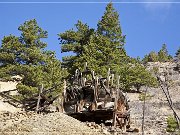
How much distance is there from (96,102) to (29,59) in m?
20.1

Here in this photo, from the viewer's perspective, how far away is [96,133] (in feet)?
69.4

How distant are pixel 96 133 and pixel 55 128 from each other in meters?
2.32

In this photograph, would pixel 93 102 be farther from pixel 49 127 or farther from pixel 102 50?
pixel 102 50

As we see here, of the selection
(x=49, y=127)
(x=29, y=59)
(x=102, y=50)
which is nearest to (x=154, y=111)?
(x=102, y=50)

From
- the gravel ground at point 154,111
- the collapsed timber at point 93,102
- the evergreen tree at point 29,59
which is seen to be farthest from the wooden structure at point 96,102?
the evergreen tree at point 29,59

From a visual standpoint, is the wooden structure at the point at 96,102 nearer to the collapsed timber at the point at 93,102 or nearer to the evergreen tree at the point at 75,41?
the collapsed timber at the point at 93,102

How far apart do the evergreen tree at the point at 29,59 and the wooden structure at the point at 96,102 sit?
953 cm

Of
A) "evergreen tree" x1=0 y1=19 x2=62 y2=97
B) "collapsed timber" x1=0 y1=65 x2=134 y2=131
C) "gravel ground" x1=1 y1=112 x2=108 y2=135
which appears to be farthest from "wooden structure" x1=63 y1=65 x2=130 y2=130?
"evergreen tree" x1=0 y1=19 x2=62 y2=97

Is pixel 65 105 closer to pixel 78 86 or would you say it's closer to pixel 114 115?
pixel 78 86

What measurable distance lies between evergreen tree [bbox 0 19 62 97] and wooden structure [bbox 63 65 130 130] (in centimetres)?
953

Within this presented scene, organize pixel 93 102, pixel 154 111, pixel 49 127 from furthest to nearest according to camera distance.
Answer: pixel 154 111
pixel 93 102
pixel 49 127

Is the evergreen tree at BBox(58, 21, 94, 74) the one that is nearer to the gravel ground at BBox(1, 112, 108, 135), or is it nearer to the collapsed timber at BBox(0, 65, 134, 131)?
the collapsed timber at BBox(0, 65, 134, 131)

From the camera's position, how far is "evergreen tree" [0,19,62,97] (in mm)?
39812

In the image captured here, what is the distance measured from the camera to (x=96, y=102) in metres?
27.7
